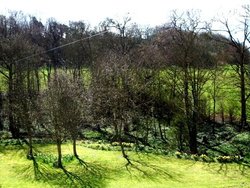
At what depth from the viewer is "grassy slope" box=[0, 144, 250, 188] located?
65.8 feet

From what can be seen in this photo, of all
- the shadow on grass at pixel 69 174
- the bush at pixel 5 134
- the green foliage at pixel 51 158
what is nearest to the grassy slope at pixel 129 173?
the shadow on grass at pixel 69 174

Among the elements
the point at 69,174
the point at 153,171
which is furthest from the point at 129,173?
the point at 69,174

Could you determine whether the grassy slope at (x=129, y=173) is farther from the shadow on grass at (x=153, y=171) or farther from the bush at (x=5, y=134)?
the bush at (x=5, y=134)

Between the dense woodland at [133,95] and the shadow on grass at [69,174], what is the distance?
3.99 ft

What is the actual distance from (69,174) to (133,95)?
17870 millimetres

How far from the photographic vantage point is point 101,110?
1540 inches

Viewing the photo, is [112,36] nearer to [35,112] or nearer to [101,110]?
[101,110]

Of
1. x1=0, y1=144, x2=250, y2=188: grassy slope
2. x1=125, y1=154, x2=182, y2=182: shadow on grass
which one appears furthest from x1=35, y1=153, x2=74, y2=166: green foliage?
x1=125, y1=154, x2=182, y2=182: shadow on grass

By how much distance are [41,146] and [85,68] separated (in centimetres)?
2911

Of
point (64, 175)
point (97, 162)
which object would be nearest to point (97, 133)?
point (97, 162)

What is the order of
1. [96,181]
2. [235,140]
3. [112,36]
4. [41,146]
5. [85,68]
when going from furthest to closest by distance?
[85,68] < [112,36] < [235,140] < [41,146] < [96,181]

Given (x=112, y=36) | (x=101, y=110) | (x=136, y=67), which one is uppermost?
(x=112, y=36)

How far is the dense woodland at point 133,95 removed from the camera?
84.8ft

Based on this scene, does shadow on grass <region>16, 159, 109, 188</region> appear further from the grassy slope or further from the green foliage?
the green foliage
